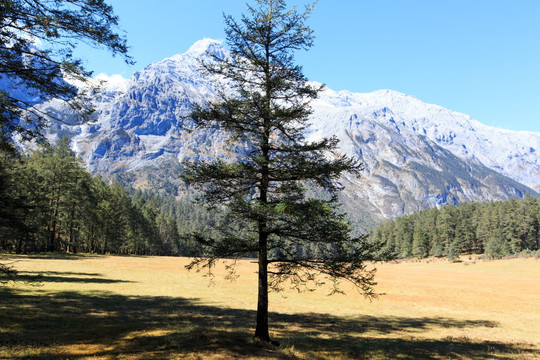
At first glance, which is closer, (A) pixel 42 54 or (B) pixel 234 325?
(A) pixel 42 54

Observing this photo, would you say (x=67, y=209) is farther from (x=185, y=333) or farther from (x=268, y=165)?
(x=268, y=165)

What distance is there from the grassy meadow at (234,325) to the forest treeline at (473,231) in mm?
72287

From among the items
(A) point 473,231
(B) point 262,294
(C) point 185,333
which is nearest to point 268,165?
(B) point 262,294

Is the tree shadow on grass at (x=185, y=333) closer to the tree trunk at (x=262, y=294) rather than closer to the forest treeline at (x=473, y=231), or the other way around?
the tree trunk at (x=262, y=294)

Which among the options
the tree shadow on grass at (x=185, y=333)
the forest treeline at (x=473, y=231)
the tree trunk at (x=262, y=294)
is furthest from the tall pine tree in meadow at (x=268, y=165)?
the forest treeline at (x=473, y=231)

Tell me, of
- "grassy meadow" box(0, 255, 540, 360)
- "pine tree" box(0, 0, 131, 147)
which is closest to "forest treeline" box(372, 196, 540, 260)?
"grassy meadow" box(0, 255, 540, 360)

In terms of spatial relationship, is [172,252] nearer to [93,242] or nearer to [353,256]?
[93,242]

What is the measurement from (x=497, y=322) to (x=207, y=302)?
20227 mm

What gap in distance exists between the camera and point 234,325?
15695 millimetres

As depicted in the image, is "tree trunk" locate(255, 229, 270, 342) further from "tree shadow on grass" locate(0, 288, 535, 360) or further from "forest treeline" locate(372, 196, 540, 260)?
"forest treeline" locate(372, 196, 540, 260)

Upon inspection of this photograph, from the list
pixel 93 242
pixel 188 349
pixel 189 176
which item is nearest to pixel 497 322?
pixel 188 349

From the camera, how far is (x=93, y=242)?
6775 cm

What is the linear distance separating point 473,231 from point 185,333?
393 ft

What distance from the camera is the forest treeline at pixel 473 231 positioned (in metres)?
95.5
